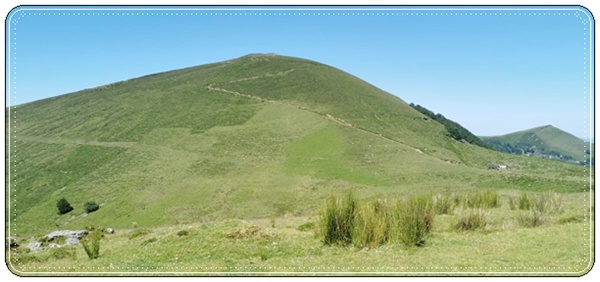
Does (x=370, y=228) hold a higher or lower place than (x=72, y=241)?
higher

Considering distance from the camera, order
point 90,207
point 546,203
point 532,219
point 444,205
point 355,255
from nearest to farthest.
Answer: point 355,255 < point 532,219 < point 546,203 < point 444,205 < point 90,207

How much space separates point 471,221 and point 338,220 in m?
6.24

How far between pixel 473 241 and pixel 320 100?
2739 inches

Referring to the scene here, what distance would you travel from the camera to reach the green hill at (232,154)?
4475cm

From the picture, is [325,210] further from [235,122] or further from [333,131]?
[235,122]

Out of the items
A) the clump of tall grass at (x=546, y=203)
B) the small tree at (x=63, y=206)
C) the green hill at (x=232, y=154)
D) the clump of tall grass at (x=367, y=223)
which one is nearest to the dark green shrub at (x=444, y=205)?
the clump of tall grass at (x=546, y=203)

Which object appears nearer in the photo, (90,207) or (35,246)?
(35,246)

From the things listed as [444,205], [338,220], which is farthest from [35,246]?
[444,205]

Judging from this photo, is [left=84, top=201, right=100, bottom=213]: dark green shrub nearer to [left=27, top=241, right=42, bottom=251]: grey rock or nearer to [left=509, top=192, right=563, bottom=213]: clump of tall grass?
[left=27, top=241, right=42, bottom=251]: grey rock

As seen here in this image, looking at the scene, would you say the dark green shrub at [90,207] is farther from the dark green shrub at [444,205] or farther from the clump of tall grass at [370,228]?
the clump of tall grass at [370,228]

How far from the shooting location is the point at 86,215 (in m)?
46.0

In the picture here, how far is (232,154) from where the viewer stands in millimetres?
59781

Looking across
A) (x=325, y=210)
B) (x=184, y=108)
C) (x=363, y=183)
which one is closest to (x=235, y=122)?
(x=184, y=108)

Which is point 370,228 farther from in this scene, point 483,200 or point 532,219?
point 483,200
